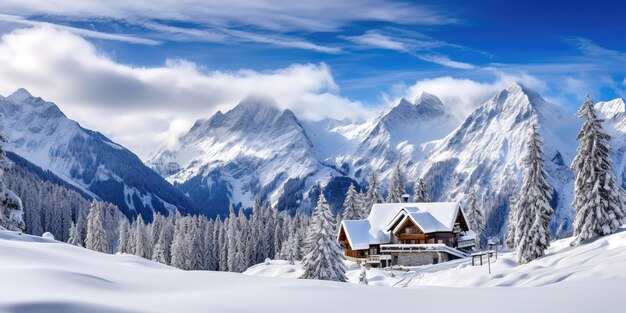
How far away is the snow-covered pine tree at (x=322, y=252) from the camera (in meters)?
38.5

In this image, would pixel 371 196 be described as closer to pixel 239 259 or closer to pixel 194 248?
pixel 239 259

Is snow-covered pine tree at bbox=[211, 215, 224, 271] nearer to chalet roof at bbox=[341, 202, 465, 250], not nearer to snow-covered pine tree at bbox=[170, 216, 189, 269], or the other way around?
snow-covered pine tree at bbox=[170, 216, 189, 269]

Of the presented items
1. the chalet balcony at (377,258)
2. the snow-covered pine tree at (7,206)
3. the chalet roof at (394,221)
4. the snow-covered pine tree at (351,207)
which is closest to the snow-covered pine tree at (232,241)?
the snow-covered pine tree at (351,207)

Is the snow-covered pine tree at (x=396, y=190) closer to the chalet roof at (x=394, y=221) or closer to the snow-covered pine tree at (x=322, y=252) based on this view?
the chalet roof at (x=394, y=221)

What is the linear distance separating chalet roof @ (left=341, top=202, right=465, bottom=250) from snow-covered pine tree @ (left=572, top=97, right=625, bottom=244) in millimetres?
20263

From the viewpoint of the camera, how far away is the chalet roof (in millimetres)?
58781

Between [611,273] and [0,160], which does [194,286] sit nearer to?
[611,273]

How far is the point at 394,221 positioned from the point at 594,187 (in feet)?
81.2

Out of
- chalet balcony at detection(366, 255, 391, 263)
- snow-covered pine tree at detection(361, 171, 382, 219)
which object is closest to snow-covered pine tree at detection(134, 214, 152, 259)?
snow-covered pine tree at detection(361, 171, 382, 219)

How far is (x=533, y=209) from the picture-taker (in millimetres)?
41594

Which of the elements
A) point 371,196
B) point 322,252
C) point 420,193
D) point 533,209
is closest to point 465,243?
point 420,193

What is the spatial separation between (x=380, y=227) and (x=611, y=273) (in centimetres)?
3931

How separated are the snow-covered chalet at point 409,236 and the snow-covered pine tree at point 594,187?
1989 centimetres

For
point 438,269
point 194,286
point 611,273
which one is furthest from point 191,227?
point 194,286
